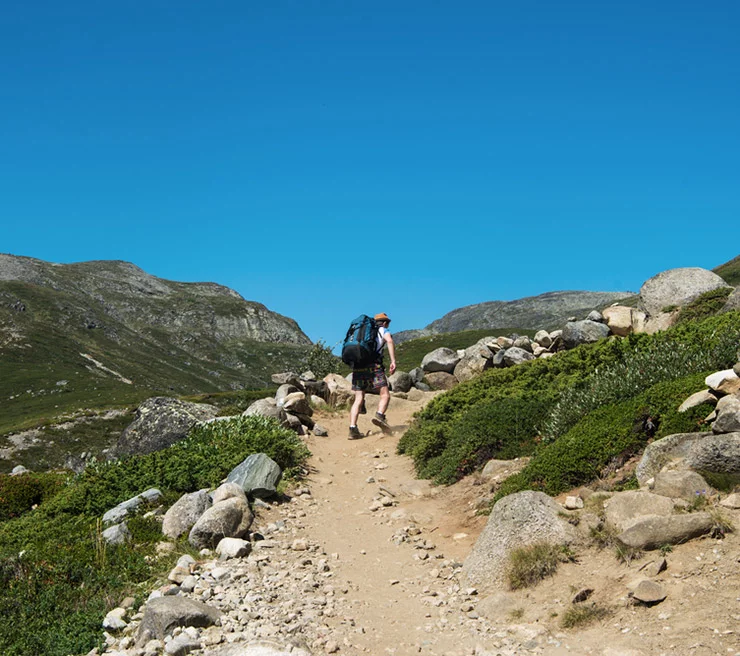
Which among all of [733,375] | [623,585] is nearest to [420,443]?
[733,375]

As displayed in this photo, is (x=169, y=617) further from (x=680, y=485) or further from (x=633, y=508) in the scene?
(x=680, y=485)

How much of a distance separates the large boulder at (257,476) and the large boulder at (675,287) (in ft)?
60.5

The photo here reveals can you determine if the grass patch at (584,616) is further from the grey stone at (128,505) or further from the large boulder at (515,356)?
the large boulder at (515,356)

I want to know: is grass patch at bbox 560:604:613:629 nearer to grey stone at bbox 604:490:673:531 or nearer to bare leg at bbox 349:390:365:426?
grey stone at bbox 604:490:673:531

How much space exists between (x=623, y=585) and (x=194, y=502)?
745 cm

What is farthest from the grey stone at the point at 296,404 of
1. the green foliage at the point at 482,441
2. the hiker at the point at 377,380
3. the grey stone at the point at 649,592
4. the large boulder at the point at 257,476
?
the grey stone at the point at 649,592

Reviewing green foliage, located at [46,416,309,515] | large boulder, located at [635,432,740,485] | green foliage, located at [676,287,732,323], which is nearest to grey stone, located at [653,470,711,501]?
large boulder, located at [635,432,740,485]

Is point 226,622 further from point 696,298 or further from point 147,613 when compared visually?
point 696,298

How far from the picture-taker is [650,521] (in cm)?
807

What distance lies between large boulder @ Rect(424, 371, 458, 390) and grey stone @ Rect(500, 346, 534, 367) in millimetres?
3830

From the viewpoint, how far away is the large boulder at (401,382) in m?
29.2

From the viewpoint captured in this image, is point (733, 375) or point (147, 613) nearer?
point (147, 613)

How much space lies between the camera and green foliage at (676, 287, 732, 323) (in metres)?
23.6

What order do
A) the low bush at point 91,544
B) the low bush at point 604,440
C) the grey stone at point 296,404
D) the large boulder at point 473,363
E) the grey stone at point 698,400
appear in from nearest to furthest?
the low bush at point 91,544 → the grey stone at point 698,400 → the low bush at point 604,440 → the grey stone at point 296,404 → the large boulder at point 473,363
